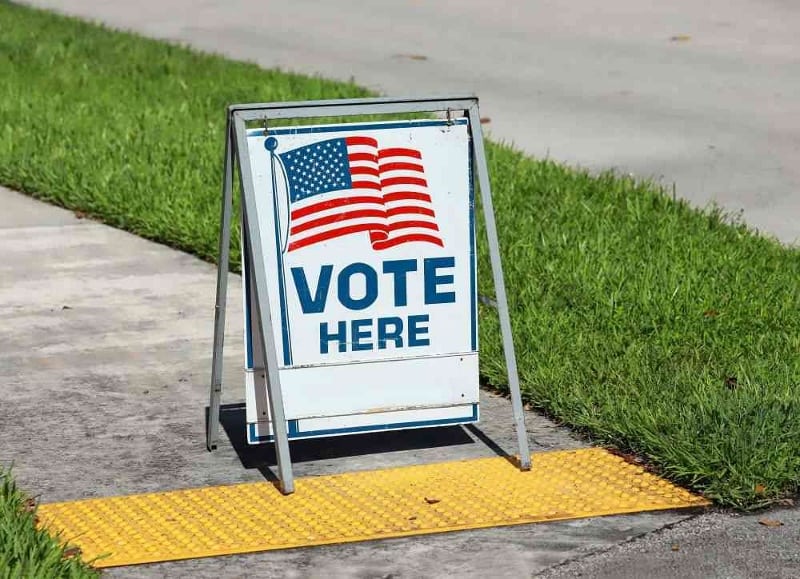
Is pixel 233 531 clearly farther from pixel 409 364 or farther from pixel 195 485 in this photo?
pixel 409 364

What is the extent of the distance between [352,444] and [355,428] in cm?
31

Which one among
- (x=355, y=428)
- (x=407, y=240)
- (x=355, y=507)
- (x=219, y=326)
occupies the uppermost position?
(x=407, y=240)

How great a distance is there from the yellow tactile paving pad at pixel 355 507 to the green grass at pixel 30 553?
156 millimetres

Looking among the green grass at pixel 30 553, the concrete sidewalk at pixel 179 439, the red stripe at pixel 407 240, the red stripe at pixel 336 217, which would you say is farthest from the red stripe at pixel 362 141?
the green grass at pixel 30 553

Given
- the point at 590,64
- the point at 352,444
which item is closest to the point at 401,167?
the point at 352,444

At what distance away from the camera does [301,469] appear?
5.47 m

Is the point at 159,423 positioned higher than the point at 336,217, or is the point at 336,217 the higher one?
the point at 336,217

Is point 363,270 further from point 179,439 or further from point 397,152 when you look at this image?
point 179,439

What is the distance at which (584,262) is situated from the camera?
7.72 meters

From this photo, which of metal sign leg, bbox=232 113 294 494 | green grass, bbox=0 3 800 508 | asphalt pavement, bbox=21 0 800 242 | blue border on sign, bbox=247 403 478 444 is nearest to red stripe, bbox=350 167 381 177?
metal sign leg, bbox=232 113 294 494

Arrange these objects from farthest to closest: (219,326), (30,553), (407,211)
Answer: (219,326)
(407,211)
(30,553)

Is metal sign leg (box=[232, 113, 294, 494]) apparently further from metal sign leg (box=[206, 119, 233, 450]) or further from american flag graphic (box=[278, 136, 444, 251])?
metal sign leg (box=[206, 119, 233, 450])

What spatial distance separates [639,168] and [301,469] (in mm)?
5315

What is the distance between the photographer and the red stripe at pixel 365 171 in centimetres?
528
